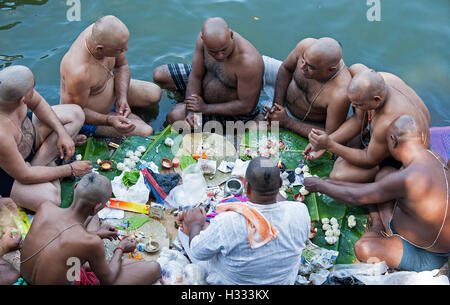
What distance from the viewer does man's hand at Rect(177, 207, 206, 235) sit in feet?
12.0

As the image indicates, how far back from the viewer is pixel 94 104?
16.5 feet

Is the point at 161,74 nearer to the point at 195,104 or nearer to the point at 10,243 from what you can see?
the point at 195,104

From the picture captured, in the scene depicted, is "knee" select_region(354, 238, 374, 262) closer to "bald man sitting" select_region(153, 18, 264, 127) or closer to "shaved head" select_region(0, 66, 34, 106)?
"bald man sitting" select_region(153, 18, 264, 127)

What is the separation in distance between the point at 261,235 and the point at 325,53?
2.36m

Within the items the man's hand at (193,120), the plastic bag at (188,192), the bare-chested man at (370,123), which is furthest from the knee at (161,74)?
the bare-chested man at (370,123)

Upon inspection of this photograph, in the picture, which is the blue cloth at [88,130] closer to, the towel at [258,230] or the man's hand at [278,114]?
the man's hand at [278,114]

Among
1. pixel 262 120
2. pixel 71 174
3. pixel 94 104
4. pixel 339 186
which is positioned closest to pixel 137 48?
pixel 94 104

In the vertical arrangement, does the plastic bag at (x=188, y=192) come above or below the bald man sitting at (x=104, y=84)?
below

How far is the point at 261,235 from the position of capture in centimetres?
288

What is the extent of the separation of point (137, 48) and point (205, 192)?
322cm

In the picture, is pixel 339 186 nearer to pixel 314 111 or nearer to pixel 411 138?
pixel 411 138

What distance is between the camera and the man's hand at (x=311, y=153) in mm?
4762

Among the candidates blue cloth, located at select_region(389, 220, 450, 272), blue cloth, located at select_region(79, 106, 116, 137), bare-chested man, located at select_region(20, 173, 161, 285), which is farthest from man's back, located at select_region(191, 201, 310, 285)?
blue cloth, located at select_region(79, 106, 116, 137)

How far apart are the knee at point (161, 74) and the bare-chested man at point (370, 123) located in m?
2.32
